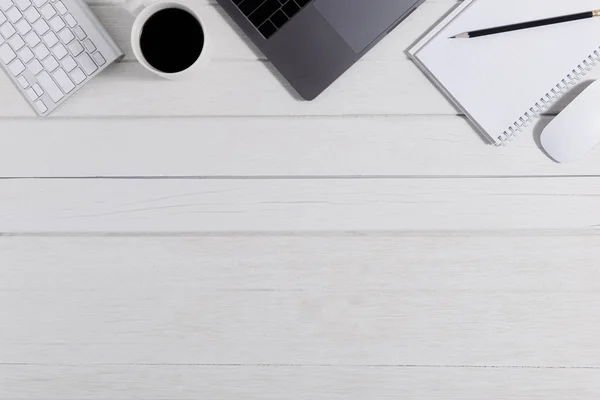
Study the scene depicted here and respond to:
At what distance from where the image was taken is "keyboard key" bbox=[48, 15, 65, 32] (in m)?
0.69

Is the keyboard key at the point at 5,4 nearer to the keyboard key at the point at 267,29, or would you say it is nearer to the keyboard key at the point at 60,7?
the keyboard key at the point at 60,7

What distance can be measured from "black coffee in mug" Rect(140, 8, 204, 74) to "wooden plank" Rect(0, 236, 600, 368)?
25 centimetres

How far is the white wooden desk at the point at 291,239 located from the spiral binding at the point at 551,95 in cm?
2

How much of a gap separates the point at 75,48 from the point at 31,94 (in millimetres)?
87

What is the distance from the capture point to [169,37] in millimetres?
648

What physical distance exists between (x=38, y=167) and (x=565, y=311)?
29.8 inches

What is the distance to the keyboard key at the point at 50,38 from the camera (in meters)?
0.69

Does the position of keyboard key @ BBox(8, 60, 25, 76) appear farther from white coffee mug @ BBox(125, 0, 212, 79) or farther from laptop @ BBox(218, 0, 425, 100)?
laptop @ BBox(218, 0, 425, 100)

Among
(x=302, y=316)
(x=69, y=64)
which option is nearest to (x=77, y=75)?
(x=69, y=64)

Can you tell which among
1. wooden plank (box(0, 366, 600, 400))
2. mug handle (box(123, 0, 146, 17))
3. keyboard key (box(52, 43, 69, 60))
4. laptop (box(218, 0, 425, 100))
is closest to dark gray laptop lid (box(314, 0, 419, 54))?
laptop (box(218, 0, 425, 100))

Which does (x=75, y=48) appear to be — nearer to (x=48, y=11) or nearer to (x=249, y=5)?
(x=48, y=11)

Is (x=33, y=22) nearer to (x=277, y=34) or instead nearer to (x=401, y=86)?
(x=277, y=34)

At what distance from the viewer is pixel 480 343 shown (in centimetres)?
71

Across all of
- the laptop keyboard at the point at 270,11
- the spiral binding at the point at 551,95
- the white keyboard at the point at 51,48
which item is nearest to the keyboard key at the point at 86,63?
the white keyboard at the point at 51,48
